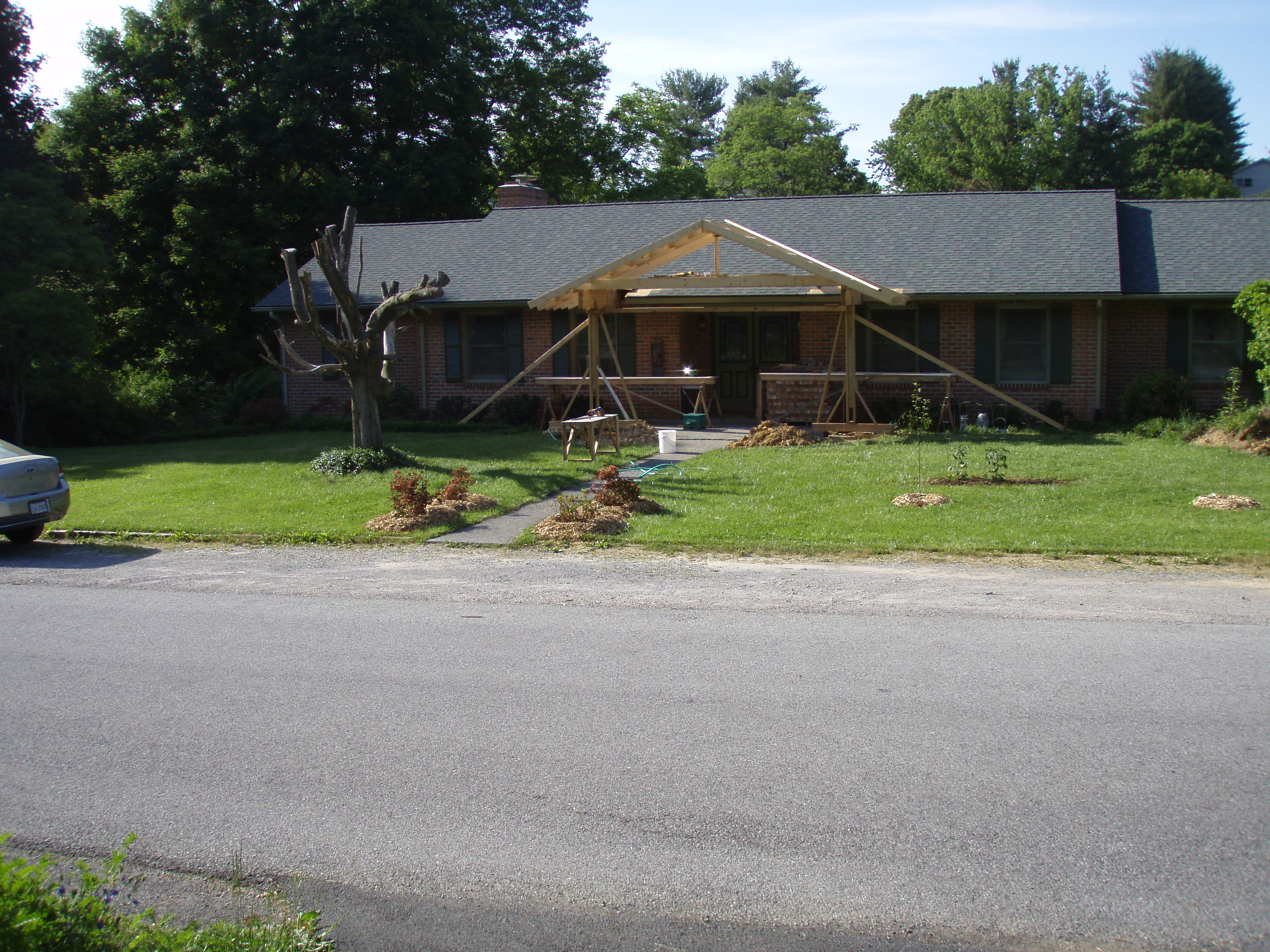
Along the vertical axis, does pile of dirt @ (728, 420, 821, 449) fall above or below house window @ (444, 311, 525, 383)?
below

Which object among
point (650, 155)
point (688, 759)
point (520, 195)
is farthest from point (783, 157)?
point (688, 759)

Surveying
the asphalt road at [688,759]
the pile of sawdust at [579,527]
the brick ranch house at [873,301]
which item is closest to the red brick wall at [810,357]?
the brick ranch house at [873,301]

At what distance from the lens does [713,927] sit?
3.68 metres

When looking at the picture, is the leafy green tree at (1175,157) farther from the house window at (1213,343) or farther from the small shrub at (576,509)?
the small shrub at (576,509)

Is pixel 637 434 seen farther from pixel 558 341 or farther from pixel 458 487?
pixel 458 487

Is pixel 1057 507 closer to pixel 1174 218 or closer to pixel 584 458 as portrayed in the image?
pixel 584 458

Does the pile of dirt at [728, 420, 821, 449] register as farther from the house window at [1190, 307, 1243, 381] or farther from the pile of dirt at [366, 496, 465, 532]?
the house window at [1190, 307, 1243, 381]

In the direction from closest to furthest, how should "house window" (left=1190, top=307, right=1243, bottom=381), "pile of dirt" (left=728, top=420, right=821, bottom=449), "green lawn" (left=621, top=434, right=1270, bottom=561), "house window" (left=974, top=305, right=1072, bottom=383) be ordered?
"green lawn" (left=621, top=434, right=1270, bottom=561) → "pile of dirt" (left=728, top=420, right=821, bottom=449) → "house window" (left=1190, top=307, right=1243, bottom=381) → "house window" (left=974, top=305, right=1072, bottom=383)

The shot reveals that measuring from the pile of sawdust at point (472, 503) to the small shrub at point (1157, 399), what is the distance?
12983mm

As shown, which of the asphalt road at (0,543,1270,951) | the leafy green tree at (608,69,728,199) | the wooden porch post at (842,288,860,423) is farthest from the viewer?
the leafy green tree at (608,69,728,199)

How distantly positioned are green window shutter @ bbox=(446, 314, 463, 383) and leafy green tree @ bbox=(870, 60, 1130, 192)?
32.9 m

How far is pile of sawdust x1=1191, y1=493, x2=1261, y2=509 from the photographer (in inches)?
451

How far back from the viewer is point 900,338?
71.3ft

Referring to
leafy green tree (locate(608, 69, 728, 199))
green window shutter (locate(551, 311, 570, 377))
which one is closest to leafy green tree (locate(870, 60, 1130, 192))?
leafy green tree (locate(608, 69, 728, 199))
